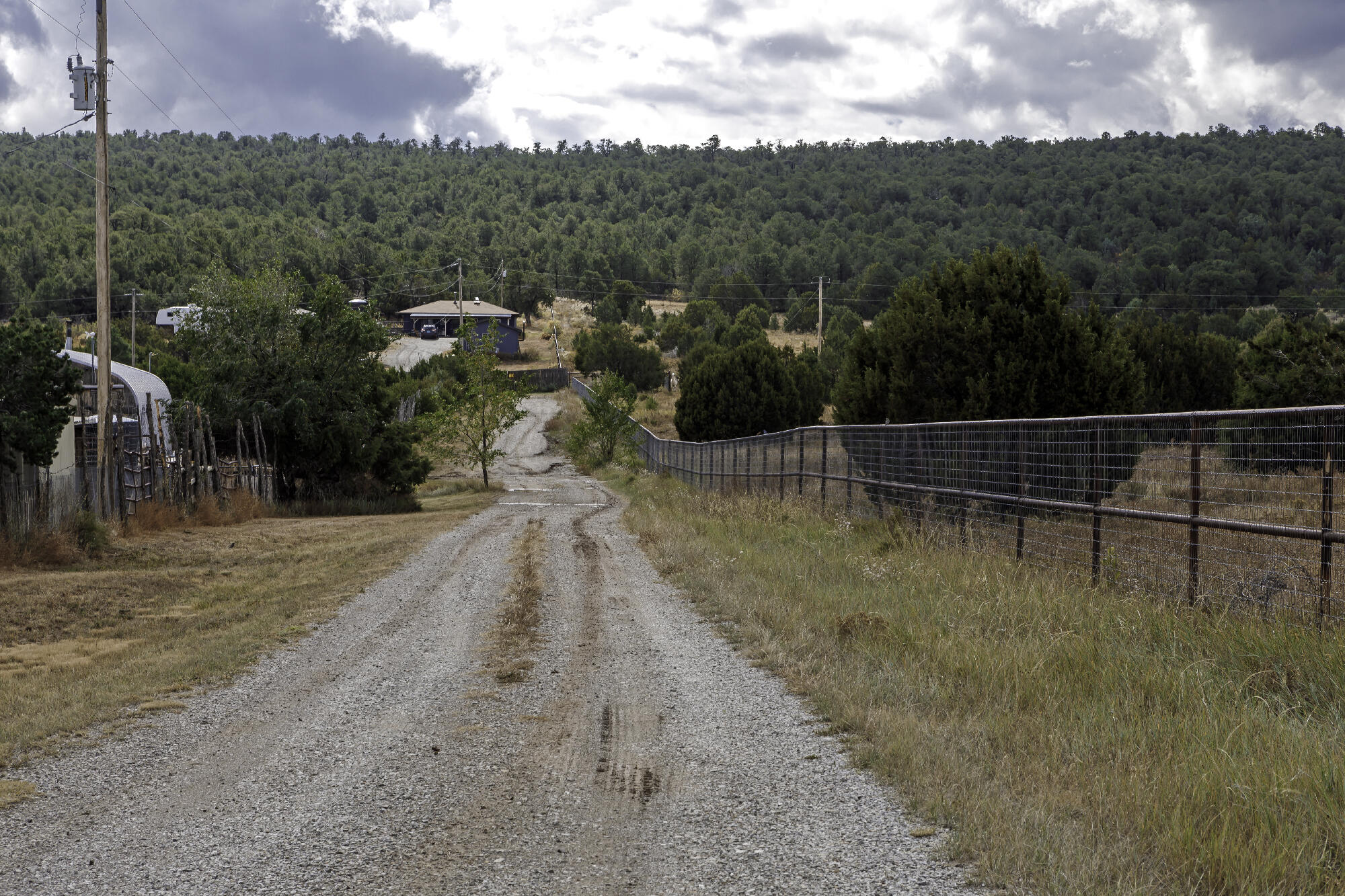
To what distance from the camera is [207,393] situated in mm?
29438

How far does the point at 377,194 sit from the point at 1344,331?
15335 cm

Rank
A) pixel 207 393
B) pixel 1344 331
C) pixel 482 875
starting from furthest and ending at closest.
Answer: pixel 207 393 → pixel 1344 331 → pixel 482 875

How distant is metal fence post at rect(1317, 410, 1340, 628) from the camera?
638 centimetres

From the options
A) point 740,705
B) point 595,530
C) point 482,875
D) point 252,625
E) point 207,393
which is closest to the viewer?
point 482,875

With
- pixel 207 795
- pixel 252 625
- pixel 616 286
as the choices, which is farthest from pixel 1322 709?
pixel 616 286

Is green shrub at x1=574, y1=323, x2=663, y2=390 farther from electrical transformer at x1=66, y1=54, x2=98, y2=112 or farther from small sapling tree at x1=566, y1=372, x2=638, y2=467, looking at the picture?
electrical transformer at x1=66, y1=54, x2=98, y2=112

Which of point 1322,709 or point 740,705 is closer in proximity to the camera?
point 1322,709

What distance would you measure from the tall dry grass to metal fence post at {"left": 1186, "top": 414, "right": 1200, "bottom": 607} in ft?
1.24

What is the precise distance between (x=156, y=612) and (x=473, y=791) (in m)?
8.86

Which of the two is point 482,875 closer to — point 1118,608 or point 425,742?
point 425,742

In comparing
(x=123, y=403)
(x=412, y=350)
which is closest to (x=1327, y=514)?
(x=123, y=403)

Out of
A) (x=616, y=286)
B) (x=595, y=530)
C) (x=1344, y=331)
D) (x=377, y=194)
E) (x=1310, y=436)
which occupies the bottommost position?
(x=595, y=530)

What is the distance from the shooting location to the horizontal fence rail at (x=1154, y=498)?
6.70m

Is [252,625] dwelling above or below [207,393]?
below
